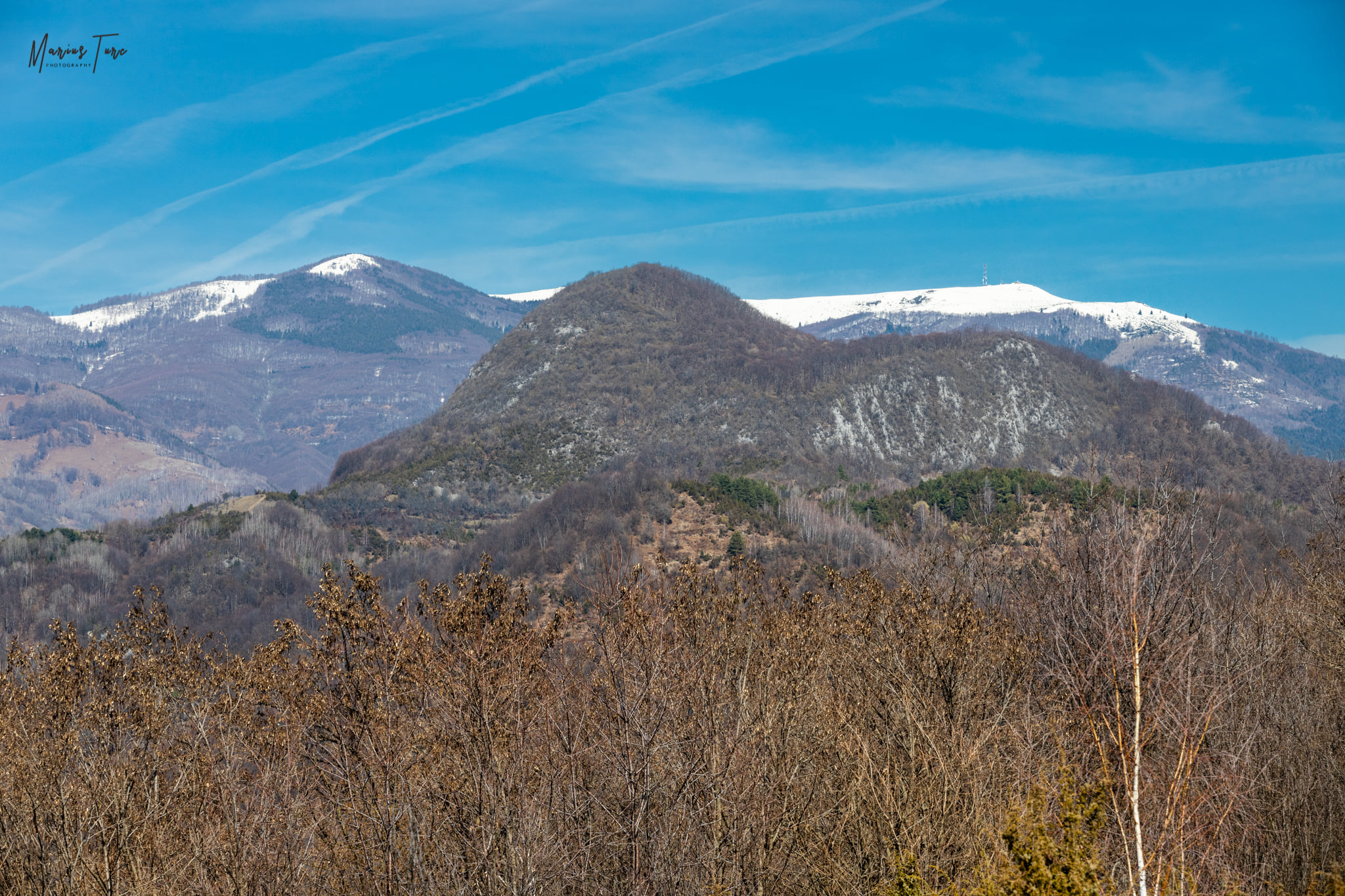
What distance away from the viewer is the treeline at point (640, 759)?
12648 mm

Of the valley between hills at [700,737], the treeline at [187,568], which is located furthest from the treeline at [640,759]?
the treeline at [187,568]

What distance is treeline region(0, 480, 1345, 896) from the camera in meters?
12.6

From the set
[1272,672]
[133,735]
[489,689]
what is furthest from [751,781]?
[1272,672]

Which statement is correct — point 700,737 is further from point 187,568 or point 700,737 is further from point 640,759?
point 187,568

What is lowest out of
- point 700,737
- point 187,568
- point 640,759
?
point 187,568

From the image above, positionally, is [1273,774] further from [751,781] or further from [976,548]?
[751,781]

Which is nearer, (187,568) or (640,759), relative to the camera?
(640,759)

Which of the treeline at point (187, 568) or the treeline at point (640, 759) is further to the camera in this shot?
the treeline at point (187, 568)

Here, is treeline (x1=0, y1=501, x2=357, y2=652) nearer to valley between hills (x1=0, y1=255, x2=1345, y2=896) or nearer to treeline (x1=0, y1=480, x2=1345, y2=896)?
valley between hills (x1=0, y1=255, x2=1345, y2=896)

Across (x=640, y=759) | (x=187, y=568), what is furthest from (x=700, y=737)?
(x=187, y=568)

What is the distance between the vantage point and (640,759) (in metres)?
15.5

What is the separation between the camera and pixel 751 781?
1592 cm

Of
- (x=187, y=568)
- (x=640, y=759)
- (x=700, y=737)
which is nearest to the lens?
(x=640, y=759)

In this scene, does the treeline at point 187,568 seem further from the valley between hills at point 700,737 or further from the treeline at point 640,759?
the treeline at point 640,759
